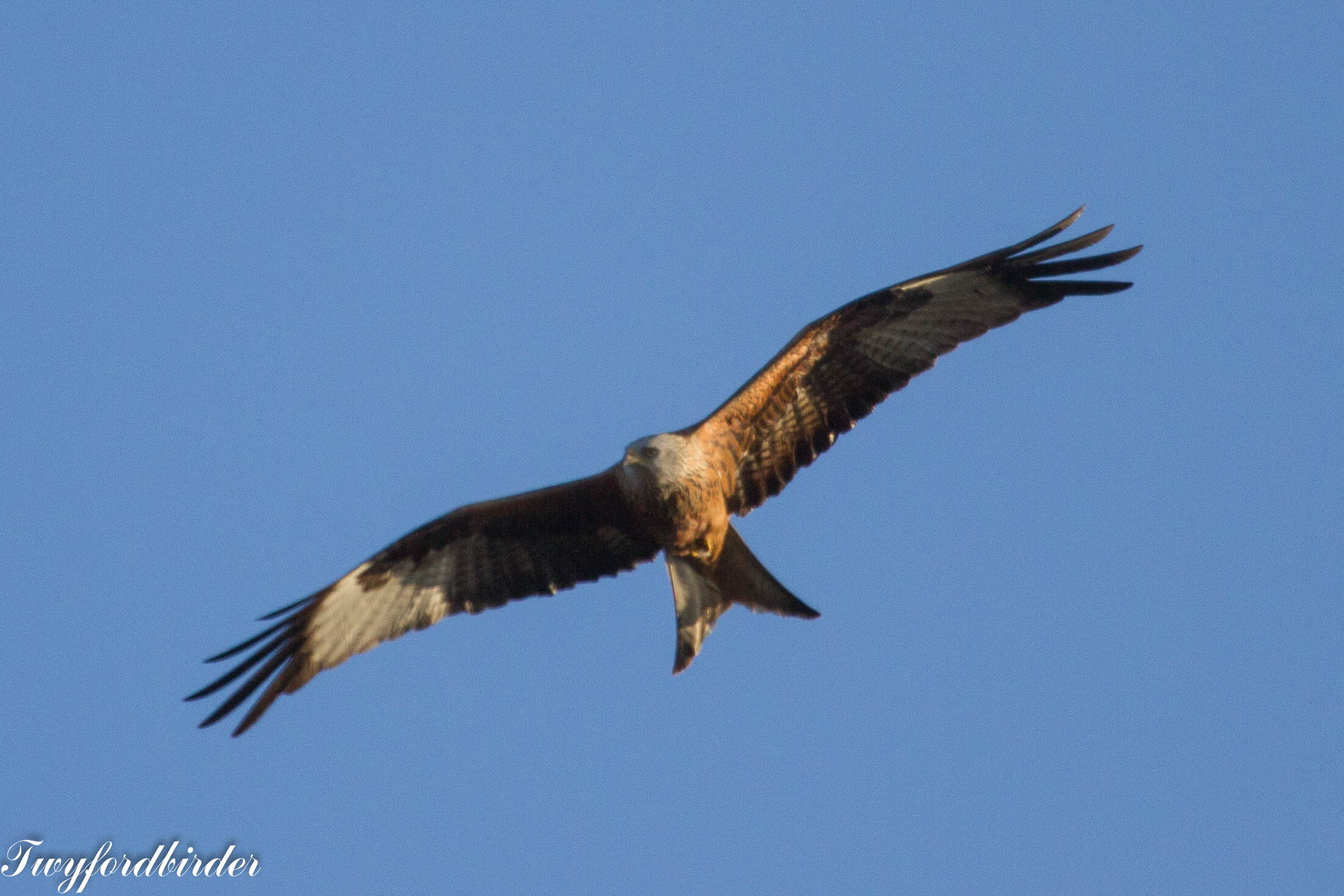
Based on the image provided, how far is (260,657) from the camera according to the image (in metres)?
9.01

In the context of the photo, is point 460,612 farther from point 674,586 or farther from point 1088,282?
point 1088,282

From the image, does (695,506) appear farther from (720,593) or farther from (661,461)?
(720,593)

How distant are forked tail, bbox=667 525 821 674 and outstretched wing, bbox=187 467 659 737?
0.96ft

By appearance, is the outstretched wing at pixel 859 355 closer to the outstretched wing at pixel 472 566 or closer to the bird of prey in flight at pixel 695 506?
the bird of prey in flight at pixel 695 506

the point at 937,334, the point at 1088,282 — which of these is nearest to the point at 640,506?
the point at 937,334

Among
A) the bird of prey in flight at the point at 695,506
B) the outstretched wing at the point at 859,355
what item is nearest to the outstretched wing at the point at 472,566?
the bird of prey in flight at the point at 695,506

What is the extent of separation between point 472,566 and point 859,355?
2.59 m

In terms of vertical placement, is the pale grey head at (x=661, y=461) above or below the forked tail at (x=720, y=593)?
above

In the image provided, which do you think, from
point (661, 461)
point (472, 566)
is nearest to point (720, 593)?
point (661, 461)

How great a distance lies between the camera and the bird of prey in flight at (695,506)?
9.03 meters

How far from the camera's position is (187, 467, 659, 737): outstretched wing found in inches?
366

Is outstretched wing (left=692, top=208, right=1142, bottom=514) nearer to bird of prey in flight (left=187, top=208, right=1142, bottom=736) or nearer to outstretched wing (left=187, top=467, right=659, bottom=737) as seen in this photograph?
bird of prey in flight (left=187, top=208, right=1142, bottom=736)

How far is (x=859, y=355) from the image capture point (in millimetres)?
9367

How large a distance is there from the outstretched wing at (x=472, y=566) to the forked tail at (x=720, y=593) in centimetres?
29
